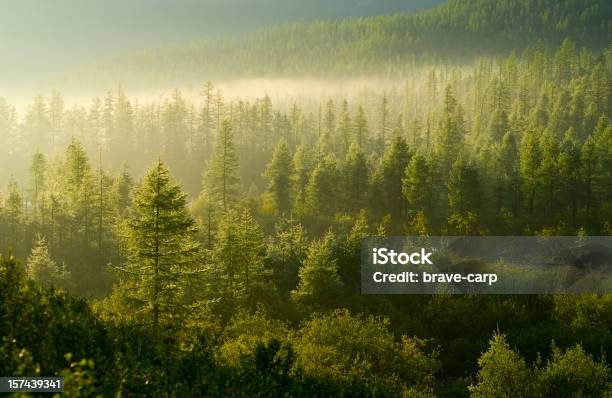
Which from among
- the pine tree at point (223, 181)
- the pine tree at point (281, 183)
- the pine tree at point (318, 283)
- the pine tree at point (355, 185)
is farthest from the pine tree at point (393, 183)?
the pine tree at point (318, 283)

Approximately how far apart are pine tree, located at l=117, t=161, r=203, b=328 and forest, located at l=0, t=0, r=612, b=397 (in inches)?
4.6

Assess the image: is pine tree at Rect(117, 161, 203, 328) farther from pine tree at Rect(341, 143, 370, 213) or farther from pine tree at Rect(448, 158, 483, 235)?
pine tree at Rect(341, 143, 370, 213)

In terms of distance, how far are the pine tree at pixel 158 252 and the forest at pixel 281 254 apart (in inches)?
4.6

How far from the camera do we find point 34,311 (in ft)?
54.8

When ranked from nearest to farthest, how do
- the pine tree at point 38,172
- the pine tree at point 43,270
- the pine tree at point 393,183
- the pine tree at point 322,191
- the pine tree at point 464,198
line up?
the pine tree at point 43,270, the pine tree at point 464,198, the pine tree at point 322,191, the pine tree at point 393,183, the pine tree at point 38,172

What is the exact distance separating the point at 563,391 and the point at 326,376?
1455 centimetres

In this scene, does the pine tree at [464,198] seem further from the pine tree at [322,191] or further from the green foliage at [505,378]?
the green foliage at [505,378]

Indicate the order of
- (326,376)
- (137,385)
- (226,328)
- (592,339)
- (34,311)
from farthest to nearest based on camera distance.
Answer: (592,339), (226,328), (326,376), (34,311), (137,385)

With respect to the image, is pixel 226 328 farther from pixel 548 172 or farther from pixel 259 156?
pixel 259 156

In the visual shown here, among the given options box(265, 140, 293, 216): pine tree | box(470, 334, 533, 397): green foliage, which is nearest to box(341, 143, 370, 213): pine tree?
box(265, 140, 293, 216): pine tree

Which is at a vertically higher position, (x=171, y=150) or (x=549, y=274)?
(x=171, y=150)

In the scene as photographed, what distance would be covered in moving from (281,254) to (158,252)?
23.6 metres

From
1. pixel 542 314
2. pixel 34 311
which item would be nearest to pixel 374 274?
pixel 542 314

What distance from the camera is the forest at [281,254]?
19188 millimetres
